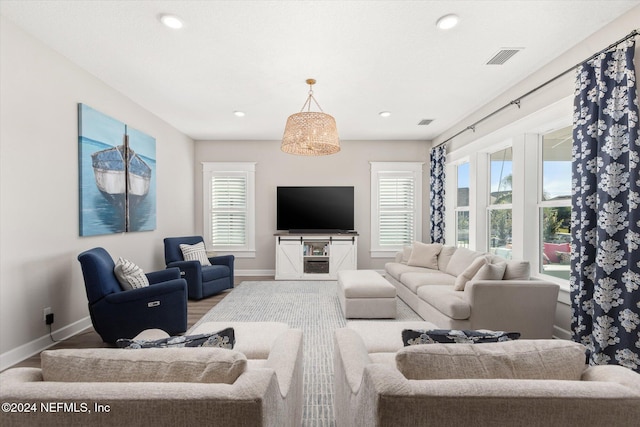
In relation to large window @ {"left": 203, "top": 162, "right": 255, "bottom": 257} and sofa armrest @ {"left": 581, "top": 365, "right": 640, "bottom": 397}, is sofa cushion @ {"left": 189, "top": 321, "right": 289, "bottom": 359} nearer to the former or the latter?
sofa armrest @ {"left": 581, "top": 365, "right": 640, "bottom": 397}

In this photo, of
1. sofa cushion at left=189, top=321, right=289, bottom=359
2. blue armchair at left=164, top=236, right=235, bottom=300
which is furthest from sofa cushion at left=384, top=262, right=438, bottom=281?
sofa cushion at left=189, top=321, right=289, bottom=359

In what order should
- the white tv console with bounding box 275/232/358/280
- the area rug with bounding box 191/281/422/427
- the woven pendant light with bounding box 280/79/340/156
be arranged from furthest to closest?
the white tv console with bounding box 275/232/358/280 < the woven pendant light with bounding box 280/79/340/156 < the area rug with bounding box 191/281/422/427

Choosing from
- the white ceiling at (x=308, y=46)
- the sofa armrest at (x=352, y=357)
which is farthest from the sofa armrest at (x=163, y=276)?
the sofa armrest at (x=352, y=357)

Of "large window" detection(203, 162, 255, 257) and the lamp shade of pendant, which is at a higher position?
the lamp shade of pendant

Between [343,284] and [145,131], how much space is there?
359cm

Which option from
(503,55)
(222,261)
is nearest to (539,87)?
(503,55)

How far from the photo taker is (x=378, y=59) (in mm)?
3061

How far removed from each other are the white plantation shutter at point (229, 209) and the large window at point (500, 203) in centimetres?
444

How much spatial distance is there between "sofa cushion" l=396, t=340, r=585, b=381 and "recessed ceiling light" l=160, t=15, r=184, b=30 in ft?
9.12

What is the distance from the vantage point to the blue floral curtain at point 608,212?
7.41ft

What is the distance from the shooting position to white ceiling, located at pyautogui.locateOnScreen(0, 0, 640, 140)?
2.34 m

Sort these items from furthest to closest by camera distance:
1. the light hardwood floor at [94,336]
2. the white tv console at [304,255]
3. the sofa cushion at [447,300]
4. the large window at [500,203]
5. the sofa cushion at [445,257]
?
the white tv console at [304,255]
the sofa cushion at [445,257]
the large window at [500,203]
the sofa cushion at [447,300]
the light hardwood floor at [94,336]

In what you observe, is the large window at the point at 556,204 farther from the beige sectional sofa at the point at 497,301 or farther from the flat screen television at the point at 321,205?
the flat screen television at the point at 321,205

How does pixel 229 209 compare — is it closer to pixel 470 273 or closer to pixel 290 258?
pixel 290 258
